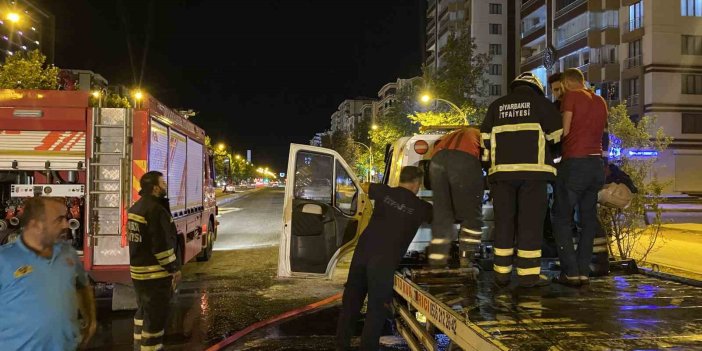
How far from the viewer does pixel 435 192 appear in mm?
5211

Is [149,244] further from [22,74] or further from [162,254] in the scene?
[22,74]

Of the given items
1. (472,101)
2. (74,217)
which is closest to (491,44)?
(472,101)

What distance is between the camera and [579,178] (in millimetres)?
4801

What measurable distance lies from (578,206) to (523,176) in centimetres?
78

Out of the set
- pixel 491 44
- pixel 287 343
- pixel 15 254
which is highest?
pixel 491 44

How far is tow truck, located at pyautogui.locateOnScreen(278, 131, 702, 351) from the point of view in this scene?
10.6 ft

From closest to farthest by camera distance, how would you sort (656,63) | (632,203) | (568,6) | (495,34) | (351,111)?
(632,203), (656,63), (568,6), (495,34), (351,111)

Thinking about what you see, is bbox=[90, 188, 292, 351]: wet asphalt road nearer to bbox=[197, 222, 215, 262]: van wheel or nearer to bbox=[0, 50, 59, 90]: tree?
bbox=[197, 222, 215, 262]: van wheel

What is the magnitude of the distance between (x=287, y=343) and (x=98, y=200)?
2969mm

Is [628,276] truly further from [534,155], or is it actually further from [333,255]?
[333,255]

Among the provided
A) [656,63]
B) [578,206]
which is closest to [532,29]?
[656,63]

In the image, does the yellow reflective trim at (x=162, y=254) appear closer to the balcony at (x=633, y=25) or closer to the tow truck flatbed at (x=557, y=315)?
the tow truck flatbed at (x=557, y=315)

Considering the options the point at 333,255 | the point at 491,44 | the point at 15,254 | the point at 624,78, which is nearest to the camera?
the point at 15,254

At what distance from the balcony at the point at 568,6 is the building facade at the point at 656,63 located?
0.12 meters
